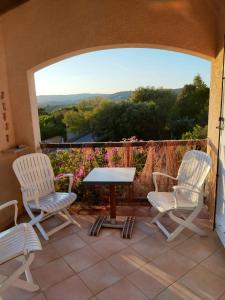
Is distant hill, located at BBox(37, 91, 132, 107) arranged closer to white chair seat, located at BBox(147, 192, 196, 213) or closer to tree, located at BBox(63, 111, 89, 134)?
tree, located at BBox(63, 111, 89, 134)

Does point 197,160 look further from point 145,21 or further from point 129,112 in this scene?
point 129,112

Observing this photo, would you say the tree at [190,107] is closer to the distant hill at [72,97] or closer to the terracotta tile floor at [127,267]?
the distant hill at [72,97]

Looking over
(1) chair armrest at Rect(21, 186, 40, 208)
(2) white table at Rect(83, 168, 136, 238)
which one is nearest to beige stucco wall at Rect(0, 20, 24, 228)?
(1) chair armrest at Rect(21, 186, 40, 208)

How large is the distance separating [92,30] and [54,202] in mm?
2236

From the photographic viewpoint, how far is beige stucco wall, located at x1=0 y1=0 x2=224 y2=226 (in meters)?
2.88

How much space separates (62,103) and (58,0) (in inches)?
268

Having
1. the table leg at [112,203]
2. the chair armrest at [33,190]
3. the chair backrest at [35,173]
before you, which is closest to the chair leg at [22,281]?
the chair armrest at [33,190]

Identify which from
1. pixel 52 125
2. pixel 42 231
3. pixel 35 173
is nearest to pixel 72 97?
pixel 52 125

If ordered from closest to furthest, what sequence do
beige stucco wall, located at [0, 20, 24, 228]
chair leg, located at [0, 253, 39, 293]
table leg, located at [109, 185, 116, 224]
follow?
chair leg, located at [0, 253, 39, 293]
table leg, located at [109, 185, 116, 224]
beige stucco wall, located at [0, 20, 24, 228]

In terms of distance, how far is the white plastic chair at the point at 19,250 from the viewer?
185 cm

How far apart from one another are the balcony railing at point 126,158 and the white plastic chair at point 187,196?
391 mm

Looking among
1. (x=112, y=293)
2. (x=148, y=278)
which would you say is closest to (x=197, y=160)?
(x=148, y=278)

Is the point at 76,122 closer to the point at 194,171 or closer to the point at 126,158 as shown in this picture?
the point at 126,158

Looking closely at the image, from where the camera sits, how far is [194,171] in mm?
2898
